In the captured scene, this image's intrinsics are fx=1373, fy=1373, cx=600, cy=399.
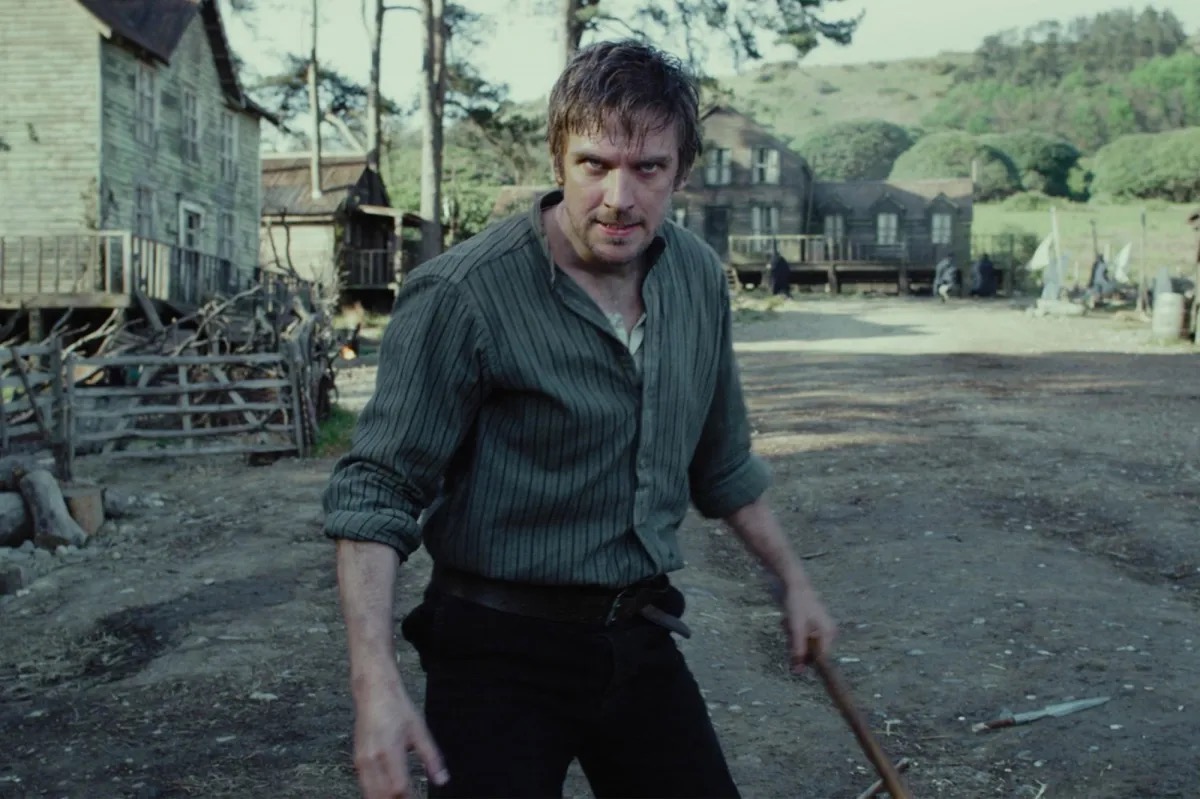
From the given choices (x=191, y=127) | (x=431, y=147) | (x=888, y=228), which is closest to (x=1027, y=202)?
(x=888, y=228)

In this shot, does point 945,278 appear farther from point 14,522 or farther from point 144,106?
point 14,522

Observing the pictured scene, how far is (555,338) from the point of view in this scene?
7.69 feet

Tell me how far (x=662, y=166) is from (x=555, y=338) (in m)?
0.35

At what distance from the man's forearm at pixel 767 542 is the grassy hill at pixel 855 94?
15778 cm

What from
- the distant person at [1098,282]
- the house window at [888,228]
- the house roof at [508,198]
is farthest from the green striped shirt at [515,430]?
the house window at [888,228]

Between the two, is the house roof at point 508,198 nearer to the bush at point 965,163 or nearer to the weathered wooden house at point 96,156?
the weathered wooden house at point 96,156

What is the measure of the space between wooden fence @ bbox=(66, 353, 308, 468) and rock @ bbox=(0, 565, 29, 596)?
14.2 ft

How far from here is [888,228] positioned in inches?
2334

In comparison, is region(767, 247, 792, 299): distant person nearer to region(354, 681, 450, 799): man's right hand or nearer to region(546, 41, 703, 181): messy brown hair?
region(546, 41, 703, 181): messy brown hair

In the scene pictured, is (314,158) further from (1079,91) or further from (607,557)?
(1079,91)

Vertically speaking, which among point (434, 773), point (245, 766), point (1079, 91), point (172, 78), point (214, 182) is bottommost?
point (245, 766)

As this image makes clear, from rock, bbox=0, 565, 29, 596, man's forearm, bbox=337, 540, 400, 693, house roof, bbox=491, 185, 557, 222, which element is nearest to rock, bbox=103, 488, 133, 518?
rock, bbox=0, 565, 29, 596

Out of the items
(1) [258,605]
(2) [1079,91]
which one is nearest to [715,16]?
(1) [258,605]

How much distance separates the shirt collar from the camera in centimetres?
241
